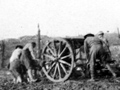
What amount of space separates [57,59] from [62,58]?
0.19 metres

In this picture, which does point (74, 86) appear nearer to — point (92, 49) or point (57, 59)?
point (57, 59)

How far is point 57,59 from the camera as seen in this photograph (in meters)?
7.16

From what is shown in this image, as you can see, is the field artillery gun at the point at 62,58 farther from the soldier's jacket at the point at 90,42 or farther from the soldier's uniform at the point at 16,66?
the soldier's uniform at the point at 16,66

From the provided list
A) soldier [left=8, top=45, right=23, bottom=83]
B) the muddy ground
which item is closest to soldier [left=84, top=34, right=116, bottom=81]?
the muddy ground

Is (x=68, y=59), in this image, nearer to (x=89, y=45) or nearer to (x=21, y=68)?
(x=89, y=45)

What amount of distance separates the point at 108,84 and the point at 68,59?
1.93 m

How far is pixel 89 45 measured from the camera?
6.98 meters

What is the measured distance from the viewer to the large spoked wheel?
7.02 meters

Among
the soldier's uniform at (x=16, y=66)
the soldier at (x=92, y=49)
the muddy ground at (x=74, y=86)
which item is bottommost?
the muddy ground at (x=74, y=86)

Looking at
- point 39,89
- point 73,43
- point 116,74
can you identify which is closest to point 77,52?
point 73,43

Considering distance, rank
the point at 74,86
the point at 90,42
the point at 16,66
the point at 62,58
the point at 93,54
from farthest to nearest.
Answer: the point at 16,66 → the point at 62,58 → the point at 90,42 → the point at 93,54 → the point at 74,86

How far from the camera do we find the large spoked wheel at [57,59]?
702cm

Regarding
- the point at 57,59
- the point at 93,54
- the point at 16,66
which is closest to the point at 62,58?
the point at 57,59

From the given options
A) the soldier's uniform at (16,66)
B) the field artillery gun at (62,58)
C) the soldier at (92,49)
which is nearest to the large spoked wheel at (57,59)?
the field artillery gun at (62,58)
